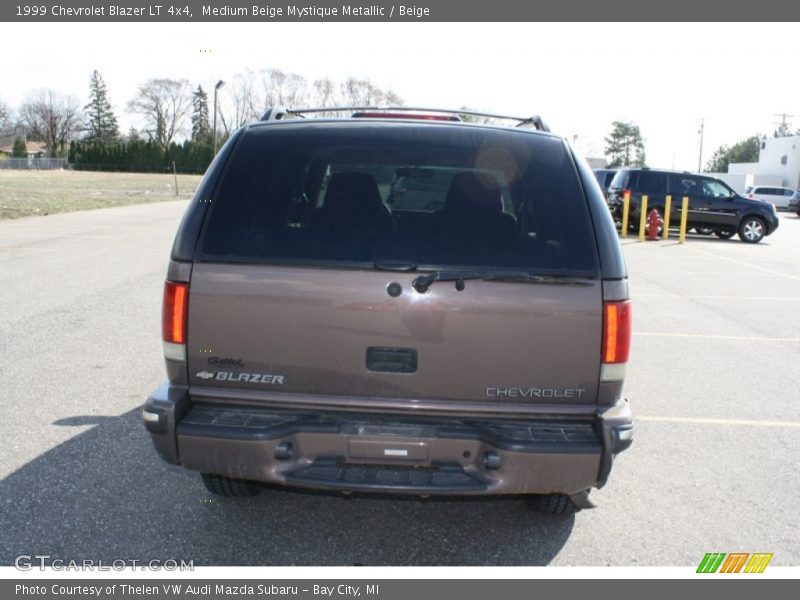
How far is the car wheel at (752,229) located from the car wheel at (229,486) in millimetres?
21687

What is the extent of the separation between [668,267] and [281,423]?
13472mm

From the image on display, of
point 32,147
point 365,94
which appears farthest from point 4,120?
point 365,94

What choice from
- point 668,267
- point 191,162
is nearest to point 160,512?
point 668,267

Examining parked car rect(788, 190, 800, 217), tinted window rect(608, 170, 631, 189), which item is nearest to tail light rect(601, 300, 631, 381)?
tinted window rect(608, 170, 631, 189)

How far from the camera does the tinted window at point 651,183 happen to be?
22844 millimetres

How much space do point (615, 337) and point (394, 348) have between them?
949mm

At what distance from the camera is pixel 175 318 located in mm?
3361

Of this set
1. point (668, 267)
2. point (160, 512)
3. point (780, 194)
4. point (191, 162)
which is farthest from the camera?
point (191, 162)

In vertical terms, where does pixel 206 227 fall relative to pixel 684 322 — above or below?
above

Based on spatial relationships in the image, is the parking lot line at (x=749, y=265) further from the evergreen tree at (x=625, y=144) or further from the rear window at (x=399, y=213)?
the evergreen tree at (x=625, y=144)


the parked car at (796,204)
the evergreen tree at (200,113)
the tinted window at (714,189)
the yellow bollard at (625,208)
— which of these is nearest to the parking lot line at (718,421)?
the yellow bollard at (625,208)

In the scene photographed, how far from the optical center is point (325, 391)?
133 inches

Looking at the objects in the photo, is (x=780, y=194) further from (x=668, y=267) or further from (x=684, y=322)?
(x=684, y=322)

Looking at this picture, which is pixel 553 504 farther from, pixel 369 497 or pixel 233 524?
pixel 233 524
